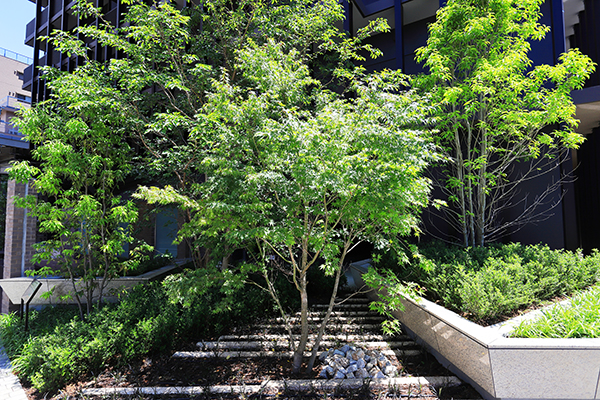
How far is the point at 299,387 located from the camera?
4.09 metres

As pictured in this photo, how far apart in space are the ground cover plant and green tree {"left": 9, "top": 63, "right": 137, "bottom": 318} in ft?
23.7

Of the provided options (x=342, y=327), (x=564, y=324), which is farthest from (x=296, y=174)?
(x=564, y=324)

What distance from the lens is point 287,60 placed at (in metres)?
5.95

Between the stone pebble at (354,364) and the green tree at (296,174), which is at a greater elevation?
the green tree at (296,174)

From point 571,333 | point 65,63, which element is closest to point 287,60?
point 571,333

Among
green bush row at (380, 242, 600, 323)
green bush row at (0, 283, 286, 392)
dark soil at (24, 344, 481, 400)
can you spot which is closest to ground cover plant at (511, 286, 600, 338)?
green bush row at (380, 242, 600, 323)

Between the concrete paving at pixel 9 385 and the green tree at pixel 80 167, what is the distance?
1.70m

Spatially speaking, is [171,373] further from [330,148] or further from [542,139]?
[542,139]

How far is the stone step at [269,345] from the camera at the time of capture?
5246 millimetres

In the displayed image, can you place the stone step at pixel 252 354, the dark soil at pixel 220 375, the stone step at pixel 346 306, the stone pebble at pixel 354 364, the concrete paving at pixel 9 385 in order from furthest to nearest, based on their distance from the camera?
the stone step at pixel 346 306, the stone step at pixel 252 354, the concrete paving at pixel 9 385, the stone pebble at pixel 354 364, the dark soil at pixel 220 375

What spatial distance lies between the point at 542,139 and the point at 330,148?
5.49 metres

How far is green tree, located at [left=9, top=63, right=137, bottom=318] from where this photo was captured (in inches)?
245

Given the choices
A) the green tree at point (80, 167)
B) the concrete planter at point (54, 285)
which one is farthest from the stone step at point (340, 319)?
the concrete planter at point (54, 285)

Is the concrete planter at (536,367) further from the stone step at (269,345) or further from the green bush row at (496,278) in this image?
the stone step at (269,345)
